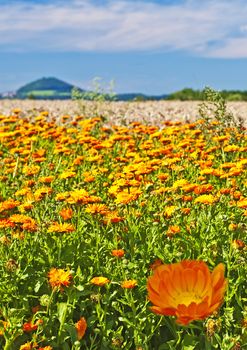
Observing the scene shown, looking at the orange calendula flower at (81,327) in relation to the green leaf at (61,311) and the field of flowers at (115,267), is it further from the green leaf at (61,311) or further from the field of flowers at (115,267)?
the green leaf at (61,311)

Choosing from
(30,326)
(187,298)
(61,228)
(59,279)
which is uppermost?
(187,298)

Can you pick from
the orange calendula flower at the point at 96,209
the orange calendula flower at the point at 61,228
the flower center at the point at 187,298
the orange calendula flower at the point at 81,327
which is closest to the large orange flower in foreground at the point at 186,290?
the flower center at the point at 187,298

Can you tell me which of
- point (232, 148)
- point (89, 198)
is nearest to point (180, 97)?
point (232, 148)

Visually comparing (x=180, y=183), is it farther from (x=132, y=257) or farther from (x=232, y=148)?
(x=232, y=148)

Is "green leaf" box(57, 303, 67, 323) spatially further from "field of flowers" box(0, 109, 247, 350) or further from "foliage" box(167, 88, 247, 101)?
"foliage" box(167, 88, 247, 101)

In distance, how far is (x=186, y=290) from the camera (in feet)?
5.80

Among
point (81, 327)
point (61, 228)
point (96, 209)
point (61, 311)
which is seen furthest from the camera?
point (96, 209)

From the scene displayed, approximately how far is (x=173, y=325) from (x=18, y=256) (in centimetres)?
92

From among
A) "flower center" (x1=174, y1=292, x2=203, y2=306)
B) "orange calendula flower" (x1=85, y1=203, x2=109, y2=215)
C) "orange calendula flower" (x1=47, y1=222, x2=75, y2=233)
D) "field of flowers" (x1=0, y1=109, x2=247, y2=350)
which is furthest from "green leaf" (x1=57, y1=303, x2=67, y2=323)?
"flower center" (x1=174, y1=292, x2=203, y2=306)

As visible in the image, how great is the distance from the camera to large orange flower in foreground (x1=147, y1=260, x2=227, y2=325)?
1648 mm

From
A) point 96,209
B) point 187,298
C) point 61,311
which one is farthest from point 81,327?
point 187,298

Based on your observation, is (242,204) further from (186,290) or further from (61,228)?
(186,290)

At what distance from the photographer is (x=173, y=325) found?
10.5ft

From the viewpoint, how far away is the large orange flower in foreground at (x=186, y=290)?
1.65 meters
